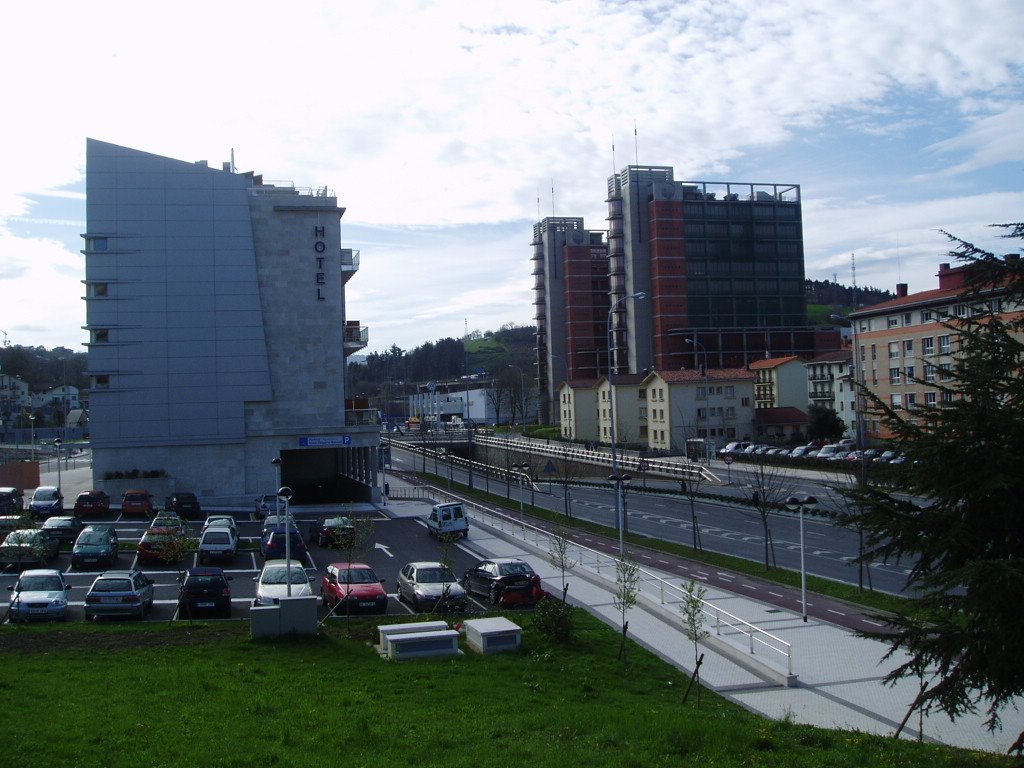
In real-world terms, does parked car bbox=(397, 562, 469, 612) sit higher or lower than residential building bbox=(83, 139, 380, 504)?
lower

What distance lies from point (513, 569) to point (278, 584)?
632cm

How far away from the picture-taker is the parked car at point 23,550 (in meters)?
26.5

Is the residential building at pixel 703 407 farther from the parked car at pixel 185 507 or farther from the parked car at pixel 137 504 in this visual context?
the parked car at pixel 137 504

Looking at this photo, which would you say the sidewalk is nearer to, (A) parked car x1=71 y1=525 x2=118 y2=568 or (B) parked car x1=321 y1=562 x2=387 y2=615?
(B) parked car x1=321 y1=562 x2=387 y2=615

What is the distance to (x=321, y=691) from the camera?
1382 centimetres

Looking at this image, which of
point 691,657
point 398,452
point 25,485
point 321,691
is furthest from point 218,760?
point 398,452

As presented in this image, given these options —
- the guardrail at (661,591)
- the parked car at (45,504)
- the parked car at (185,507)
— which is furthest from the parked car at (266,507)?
the guardrail at (661,591)

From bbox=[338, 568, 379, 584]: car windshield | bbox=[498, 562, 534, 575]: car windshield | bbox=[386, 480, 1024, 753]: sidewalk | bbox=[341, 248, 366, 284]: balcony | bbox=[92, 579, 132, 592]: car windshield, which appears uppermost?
bbox=[341, 248, 366, 284]: balcony

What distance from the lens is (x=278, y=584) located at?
2298 centimetres

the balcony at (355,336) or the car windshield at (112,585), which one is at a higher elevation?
the balcony at (355,336)

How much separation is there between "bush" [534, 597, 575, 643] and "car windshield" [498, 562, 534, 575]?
5.00 m

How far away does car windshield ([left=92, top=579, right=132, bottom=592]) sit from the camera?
20609 millimetres

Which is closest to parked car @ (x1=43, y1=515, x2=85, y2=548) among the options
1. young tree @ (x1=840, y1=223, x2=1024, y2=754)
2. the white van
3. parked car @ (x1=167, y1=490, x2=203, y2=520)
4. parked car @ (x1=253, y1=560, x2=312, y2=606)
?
parked car @ (x1=167, y1=490, x2=203, y2=520)

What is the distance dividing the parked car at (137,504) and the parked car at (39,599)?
22.3 metres
